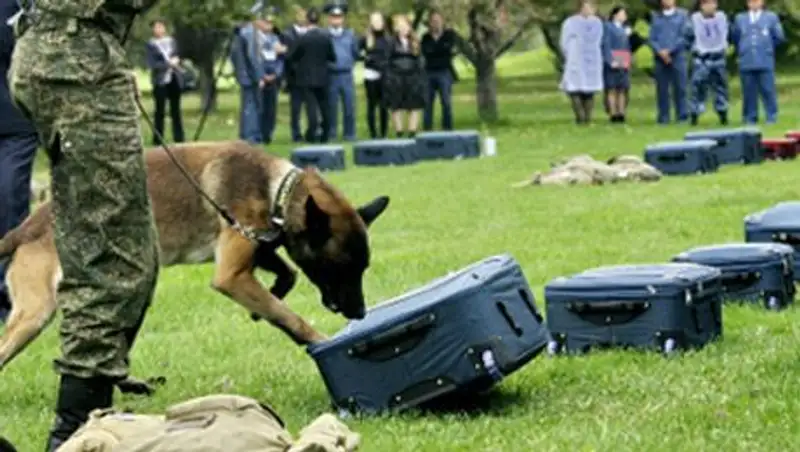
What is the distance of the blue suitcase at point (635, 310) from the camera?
27.9 feet

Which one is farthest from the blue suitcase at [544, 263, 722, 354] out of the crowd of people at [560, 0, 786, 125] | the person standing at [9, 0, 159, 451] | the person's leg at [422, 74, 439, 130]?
the person's leg at [422, 74, 439, 130]

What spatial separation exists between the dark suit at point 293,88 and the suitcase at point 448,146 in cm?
663

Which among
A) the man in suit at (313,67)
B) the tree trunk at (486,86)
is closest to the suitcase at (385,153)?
the man in suit at (313,67)

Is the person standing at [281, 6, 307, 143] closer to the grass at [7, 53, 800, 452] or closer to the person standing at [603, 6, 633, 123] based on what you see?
the person standing at [603, 6, 633, 123]

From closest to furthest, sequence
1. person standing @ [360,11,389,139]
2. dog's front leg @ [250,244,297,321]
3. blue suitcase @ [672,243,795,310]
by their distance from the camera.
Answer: dog's front leg @ [250,244,297,321]
blue suitcase @ [672,243,795,310]
person standing @ [360,11,389,139]

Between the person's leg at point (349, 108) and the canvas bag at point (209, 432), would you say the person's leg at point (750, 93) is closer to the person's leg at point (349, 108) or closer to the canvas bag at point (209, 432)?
the person's leg at point (349, 108)

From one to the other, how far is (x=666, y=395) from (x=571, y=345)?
127 cm

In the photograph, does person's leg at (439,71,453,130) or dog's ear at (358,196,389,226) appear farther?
person's leg at (439,71,453,130)

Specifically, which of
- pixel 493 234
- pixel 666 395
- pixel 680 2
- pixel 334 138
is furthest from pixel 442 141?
pixel 666 395

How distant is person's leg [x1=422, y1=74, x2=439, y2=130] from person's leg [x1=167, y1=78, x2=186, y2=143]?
4.28 m

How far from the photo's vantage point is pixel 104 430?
5.73 metres

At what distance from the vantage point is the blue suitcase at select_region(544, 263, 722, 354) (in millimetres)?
8516

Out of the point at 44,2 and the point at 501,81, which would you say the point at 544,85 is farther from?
the point at 44,2

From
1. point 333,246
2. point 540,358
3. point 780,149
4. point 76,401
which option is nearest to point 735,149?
point 780,149
